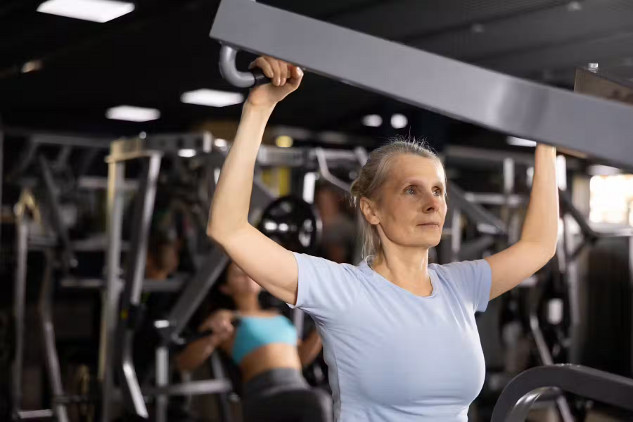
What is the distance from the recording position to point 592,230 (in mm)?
4594

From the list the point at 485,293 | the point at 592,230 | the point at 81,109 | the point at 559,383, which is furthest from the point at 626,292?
the point at 81,109

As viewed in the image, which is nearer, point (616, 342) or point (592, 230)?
point (592, 230)

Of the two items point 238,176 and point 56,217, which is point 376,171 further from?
point 56,217

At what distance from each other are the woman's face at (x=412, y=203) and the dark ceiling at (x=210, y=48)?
0.93 m

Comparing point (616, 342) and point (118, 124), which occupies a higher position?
point (118, 124)

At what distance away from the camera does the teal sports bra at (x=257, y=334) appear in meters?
3.11

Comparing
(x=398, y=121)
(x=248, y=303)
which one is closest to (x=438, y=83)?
(x=248, y=303)

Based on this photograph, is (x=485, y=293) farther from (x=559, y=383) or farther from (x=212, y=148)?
(x=212, y=148)

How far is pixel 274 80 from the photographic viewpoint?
913mm

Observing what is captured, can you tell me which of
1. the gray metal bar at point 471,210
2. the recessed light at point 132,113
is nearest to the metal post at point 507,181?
the gray metal bar at point 471,210

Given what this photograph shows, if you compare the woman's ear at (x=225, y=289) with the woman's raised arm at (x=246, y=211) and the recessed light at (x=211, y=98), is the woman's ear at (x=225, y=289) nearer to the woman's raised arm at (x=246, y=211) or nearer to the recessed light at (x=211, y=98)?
the woman's raised arm at (x=246, y=211)

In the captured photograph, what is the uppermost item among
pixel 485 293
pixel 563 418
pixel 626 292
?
pixel 485 293

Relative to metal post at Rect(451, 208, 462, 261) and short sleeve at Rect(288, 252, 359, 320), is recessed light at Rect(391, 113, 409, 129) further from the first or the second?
short sleeve at Rect(288, 252, 359, 320)

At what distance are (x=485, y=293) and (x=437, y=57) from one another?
0.76 m
